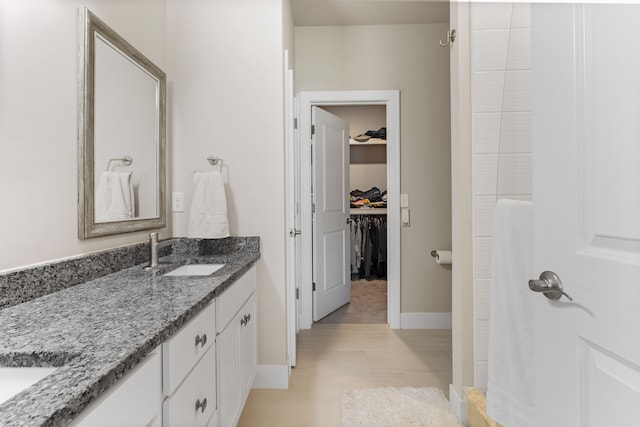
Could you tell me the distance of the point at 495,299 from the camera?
1313mm

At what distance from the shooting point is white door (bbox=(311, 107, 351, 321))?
3248 millimetres

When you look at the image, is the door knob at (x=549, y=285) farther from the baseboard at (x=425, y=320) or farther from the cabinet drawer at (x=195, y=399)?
the baseboard at (x=425, y=320)

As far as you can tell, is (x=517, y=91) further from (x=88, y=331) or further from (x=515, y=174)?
(x=88, y=331)

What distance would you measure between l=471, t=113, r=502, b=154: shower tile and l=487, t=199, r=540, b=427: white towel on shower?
54 cm

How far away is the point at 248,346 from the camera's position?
1.85 m

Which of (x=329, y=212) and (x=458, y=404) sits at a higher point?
(x=329, y=212)

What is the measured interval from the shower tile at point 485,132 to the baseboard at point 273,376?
1.64 metres

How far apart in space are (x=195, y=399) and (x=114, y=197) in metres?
1.01

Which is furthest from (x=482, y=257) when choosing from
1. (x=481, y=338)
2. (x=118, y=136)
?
(x=118, y=136)

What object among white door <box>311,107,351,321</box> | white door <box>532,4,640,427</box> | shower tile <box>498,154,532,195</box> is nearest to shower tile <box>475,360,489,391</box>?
white door <box>532,4,640,427</box>

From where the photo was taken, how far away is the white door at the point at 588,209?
719mm

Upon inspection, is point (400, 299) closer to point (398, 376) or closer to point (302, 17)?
point (398, 376)

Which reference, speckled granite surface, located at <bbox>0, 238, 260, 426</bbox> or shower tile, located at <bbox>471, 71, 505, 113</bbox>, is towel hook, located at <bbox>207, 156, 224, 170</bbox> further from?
shower tile, located at <bbox>471, 71, 505, 113</bbox>

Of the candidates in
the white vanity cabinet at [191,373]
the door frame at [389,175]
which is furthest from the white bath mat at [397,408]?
the door frame at [389,175]
